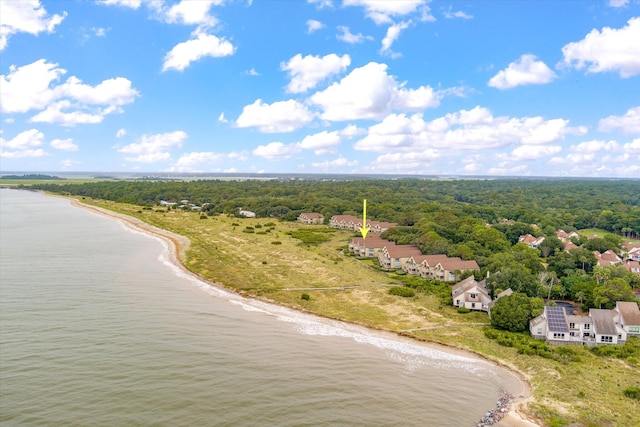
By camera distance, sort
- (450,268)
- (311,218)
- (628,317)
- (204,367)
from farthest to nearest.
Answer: (311,218) → (450,268) → (628,317) → (204,367)

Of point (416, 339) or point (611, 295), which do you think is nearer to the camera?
point (416, 339)

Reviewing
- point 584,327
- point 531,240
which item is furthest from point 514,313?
point 531,240

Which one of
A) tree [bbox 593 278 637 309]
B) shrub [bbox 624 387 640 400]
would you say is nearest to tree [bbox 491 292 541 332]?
tree [bbox 593 278 637 309]

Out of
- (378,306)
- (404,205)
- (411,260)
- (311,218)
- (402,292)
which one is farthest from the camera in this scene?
(404,205)

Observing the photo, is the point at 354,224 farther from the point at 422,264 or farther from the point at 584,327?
the point at 584,327

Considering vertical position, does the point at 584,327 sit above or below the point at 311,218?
below
